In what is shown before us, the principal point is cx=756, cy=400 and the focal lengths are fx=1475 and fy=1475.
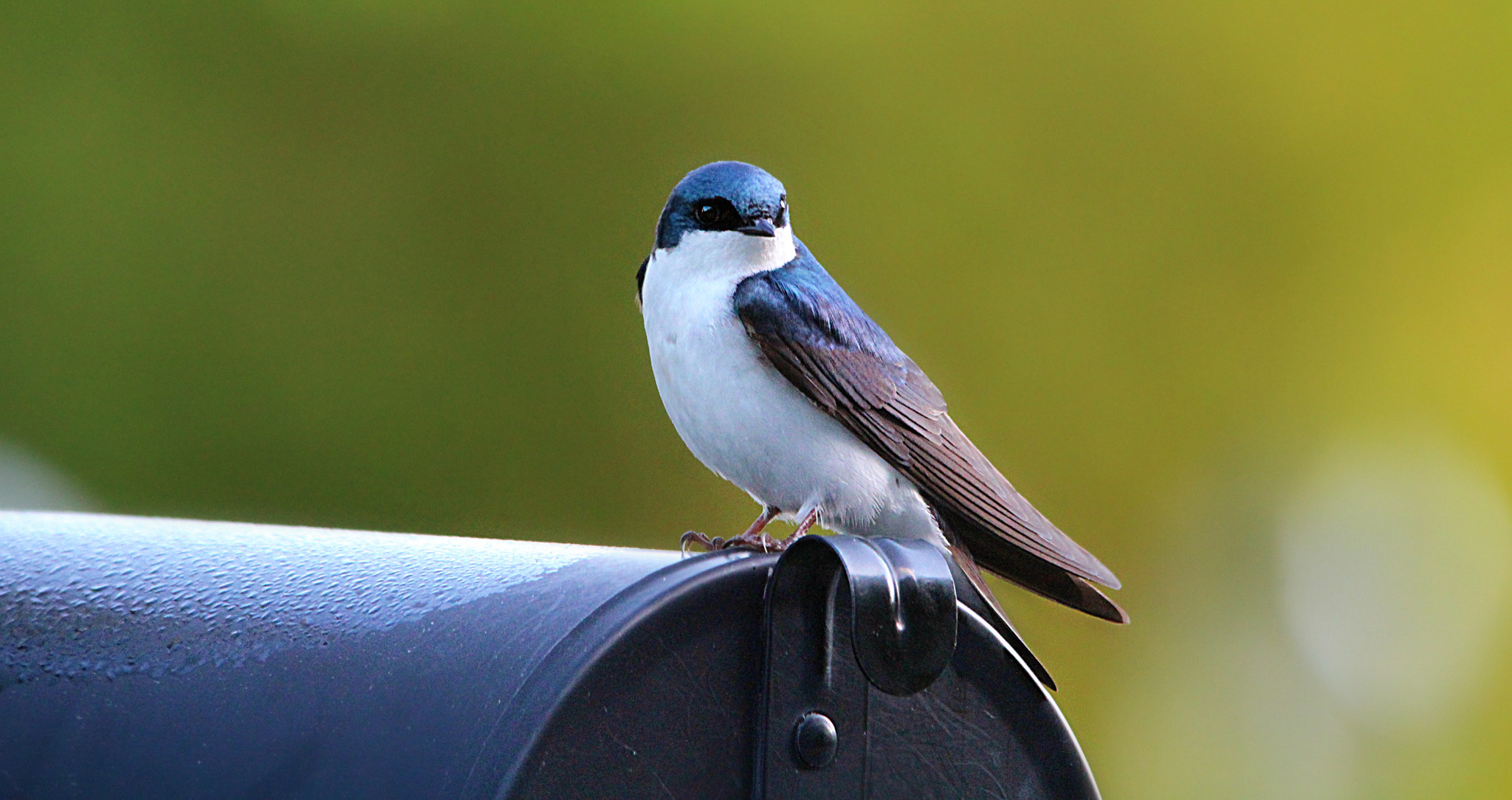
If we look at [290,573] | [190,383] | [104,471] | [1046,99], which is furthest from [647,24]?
[290,573]

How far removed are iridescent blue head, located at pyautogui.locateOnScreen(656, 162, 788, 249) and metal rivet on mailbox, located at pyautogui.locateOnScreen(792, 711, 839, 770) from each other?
92cm

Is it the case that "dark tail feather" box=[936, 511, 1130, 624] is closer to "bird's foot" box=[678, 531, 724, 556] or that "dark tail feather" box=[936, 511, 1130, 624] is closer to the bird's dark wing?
the bird's dark wing

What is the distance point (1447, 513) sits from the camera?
4.78m

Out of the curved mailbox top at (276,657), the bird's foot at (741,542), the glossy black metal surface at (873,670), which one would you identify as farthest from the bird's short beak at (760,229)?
the glossy black metal surface at (873,670)

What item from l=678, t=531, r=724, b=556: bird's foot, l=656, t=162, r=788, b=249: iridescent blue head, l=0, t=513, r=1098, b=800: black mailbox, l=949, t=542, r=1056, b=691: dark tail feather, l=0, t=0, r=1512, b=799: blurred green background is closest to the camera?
l=0, t=513, r=1098, b=800: black mailbox

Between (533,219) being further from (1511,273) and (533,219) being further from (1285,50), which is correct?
(1511,273)

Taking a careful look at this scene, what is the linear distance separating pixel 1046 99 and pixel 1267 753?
6.95 feet

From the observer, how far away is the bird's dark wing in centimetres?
187

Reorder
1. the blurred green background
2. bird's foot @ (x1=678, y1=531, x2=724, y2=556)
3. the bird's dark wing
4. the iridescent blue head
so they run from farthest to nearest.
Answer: the blurred green background
the iridescent blue head
the bird's dark wing
bird's foot @ (x1=678, y1=531, x2=724, y2=556)

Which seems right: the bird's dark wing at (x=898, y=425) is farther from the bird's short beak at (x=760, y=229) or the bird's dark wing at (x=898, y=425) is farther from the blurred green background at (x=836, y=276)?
the blurred green background at (x=836, y=276)

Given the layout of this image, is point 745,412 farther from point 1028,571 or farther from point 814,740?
point 814,740

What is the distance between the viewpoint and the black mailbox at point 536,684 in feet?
3.62

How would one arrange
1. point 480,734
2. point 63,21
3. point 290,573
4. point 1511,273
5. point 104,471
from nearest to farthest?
point 480,734, point 290,573, point 104,471, point 63,21, point 1511,273

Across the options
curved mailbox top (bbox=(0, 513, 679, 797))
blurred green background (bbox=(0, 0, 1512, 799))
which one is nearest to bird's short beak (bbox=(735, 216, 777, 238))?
curved mailbox top (bbox=(0, 513, 679, 797))
